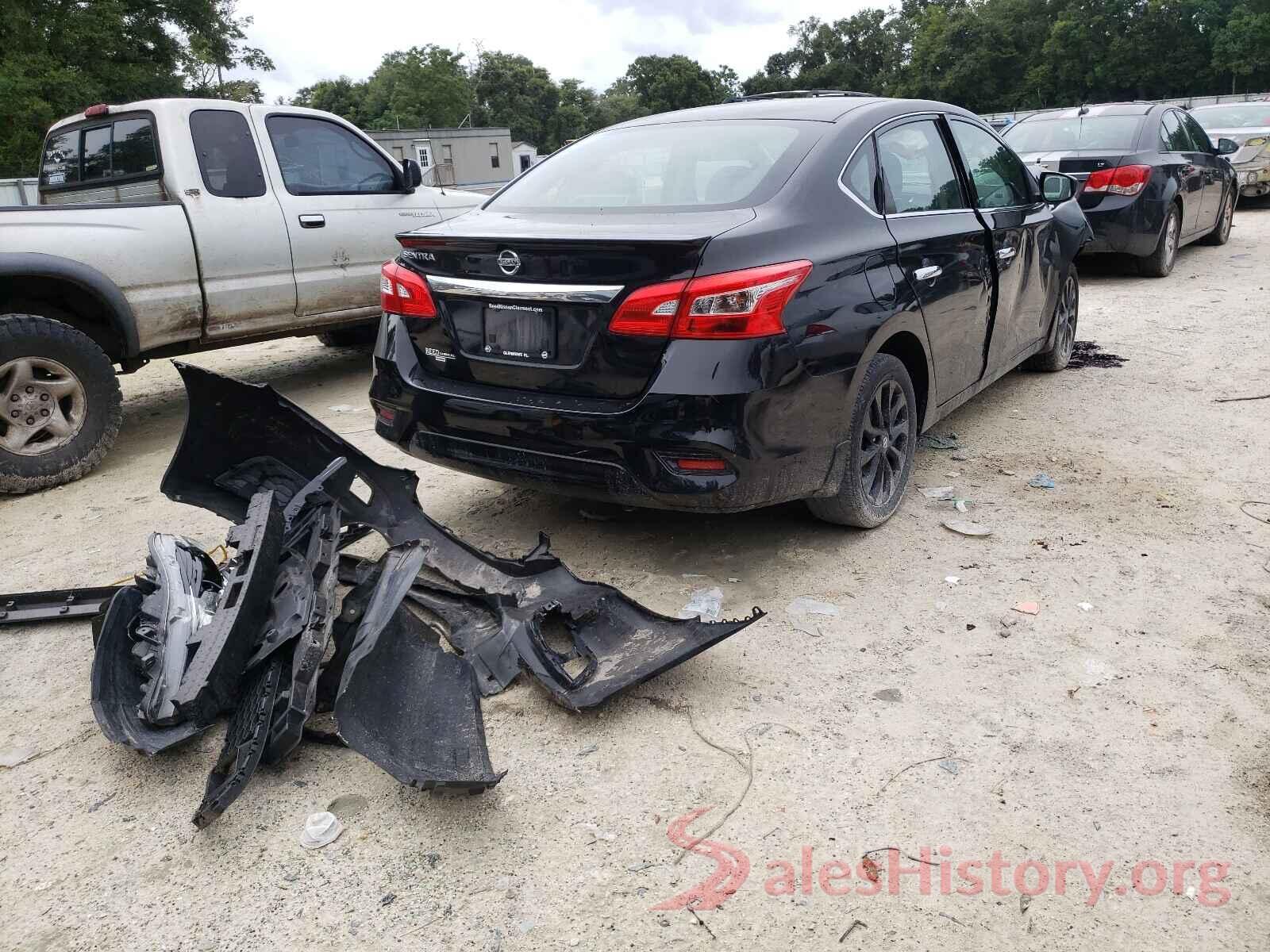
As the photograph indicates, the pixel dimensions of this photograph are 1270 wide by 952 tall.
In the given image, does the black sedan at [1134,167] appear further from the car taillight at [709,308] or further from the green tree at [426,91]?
the green tree at [426,91]

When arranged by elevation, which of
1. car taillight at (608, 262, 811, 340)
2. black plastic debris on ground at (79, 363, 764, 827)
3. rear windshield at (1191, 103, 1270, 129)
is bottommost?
black plastic debris on ground at (79, 363, 764, 827)

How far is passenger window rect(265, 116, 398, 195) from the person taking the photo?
6.63 metres

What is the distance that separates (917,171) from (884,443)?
4.24 ft

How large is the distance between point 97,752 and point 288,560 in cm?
79

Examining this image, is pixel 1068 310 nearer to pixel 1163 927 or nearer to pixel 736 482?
pixel 736 482

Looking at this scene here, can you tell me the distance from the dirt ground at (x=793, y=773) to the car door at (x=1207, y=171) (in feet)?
25.4

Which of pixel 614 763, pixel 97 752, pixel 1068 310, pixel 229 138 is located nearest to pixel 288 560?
pixel 97 752

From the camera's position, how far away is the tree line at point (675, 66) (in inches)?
1384

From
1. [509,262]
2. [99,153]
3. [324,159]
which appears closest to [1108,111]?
[324,159]

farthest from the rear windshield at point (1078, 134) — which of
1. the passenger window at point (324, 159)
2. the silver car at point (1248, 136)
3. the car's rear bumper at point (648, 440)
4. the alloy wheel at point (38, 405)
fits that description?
the alloy wheel at point (38, 405)

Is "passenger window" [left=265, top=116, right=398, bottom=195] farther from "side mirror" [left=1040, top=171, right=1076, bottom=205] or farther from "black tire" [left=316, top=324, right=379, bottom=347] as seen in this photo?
"side mirror" [left=1040, top=171, right=1076, bottom=205]

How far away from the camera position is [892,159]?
419 cm

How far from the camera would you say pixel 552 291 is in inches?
134

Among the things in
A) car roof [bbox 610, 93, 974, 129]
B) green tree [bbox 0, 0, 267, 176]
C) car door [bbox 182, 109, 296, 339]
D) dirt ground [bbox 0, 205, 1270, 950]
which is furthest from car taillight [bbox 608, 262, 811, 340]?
green tree [bbox 0, 0, 267, 176]
